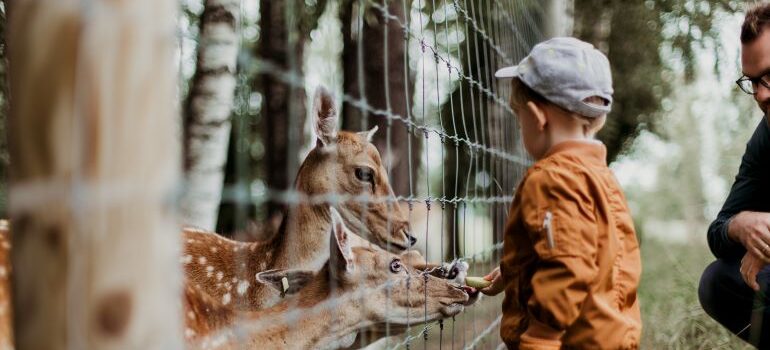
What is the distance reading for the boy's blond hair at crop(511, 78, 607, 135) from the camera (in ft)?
8.47

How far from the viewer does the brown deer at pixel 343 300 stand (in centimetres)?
362

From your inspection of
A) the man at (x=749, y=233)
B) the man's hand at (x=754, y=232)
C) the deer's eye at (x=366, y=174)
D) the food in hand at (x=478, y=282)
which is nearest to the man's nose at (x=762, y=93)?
the man at (x=749, y=233)

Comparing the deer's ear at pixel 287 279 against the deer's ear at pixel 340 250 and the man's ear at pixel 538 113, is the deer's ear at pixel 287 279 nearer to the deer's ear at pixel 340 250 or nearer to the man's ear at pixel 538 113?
the deer's ear at pixel 340 250

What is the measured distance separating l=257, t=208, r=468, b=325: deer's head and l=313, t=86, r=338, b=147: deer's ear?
813 millimetres

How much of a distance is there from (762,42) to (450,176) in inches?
577

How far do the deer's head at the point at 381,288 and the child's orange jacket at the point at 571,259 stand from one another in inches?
49.0

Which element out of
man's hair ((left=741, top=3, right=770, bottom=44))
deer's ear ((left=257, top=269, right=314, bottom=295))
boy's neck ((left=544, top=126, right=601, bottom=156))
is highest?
man's hair ((left=741, top=3, right=770, bottom=44))

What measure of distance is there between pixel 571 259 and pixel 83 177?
53.9 inches

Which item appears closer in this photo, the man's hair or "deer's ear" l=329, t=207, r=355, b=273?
"deer's ear" l=329, t=207, r=355, b=273

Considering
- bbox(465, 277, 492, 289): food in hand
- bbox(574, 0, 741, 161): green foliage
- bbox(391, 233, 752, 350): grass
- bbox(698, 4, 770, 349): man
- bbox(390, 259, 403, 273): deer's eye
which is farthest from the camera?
bbox(574, 0, 741, 161): green foliage

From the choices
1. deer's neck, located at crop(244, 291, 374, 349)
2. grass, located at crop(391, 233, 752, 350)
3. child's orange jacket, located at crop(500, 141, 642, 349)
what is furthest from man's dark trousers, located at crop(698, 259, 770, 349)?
child's orange jacket, located at crop(500, 141, 642, 349)

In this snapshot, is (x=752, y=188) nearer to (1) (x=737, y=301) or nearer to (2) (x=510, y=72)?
(1) (x=737, y=301)

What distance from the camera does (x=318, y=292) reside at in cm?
390

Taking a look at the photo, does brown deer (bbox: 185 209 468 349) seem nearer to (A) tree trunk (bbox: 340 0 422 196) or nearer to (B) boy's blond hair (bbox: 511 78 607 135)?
(B) boy's blond hair (bbox: 511 78 607 135)
